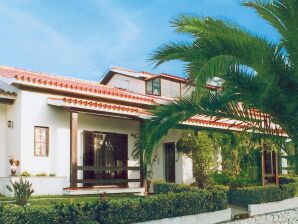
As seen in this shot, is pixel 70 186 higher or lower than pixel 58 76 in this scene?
lower

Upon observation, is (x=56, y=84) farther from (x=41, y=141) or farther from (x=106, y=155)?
(x=106, y=155)

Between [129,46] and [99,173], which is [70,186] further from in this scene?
[129,46]

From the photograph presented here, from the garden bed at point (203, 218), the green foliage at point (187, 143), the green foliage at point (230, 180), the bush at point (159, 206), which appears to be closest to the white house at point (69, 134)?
the green foliage at point (187, 143)

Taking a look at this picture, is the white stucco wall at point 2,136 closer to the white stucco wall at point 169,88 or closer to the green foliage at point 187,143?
the green foliage at point 187,143

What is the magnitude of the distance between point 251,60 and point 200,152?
33.2 ft

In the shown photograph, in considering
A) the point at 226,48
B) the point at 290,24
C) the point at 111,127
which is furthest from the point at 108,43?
the point at 111,127

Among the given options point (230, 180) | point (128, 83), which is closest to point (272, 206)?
point (230, 180)

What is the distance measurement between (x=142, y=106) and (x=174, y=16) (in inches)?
444

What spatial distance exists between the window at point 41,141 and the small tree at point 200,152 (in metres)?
5.54

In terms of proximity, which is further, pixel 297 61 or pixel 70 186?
pixel 70 186

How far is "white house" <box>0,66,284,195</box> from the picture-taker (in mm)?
16516

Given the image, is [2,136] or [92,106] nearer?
[2,136]

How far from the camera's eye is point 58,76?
22.4 m

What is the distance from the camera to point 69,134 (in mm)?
17781
